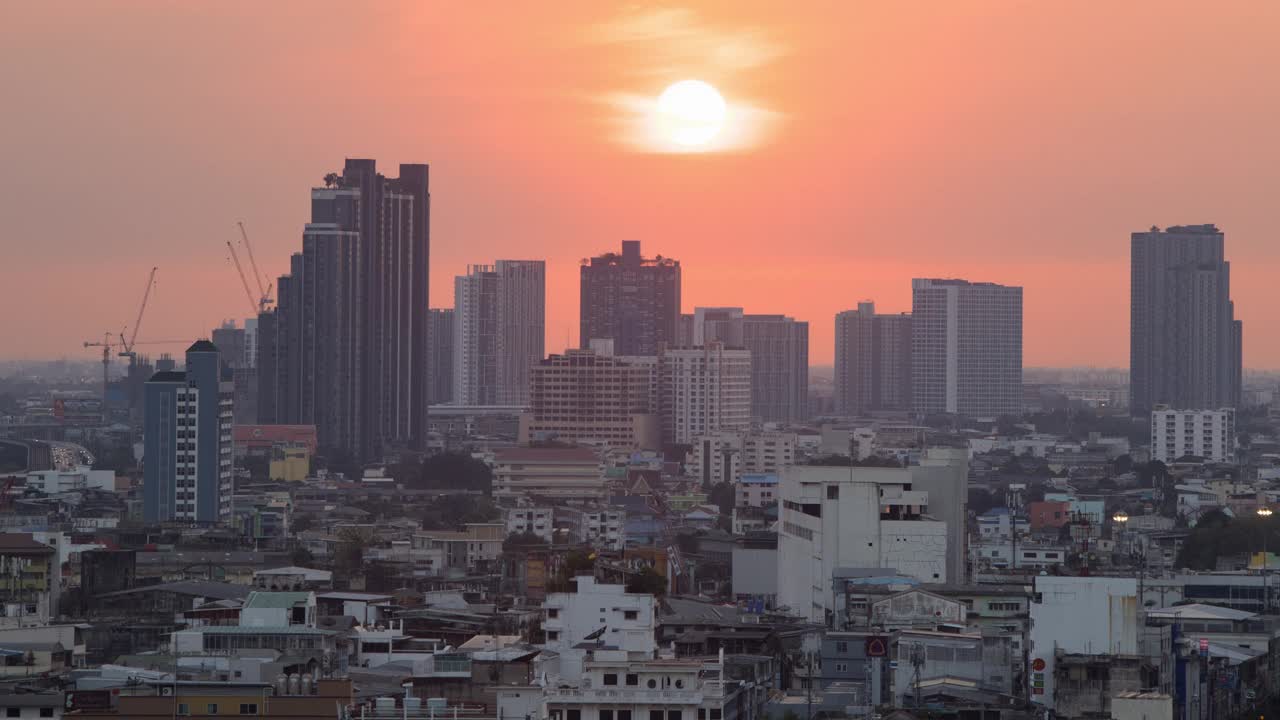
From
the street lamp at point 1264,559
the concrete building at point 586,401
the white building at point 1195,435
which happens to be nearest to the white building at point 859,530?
the street lamp at point 1264,559

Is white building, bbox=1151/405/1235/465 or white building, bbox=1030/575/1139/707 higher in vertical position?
white building, bbox=1151/405/1235/465

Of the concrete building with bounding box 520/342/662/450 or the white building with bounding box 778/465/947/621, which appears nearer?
the white building with bounding box 778/465/947/621

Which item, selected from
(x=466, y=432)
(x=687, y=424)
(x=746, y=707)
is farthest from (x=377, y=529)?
(x=466, y=432)

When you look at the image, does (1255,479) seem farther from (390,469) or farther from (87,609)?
(87,609)

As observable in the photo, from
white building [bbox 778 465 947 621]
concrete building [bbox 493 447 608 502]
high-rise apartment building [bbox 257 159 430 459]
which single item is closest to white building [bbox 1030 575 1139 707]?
white building [bbox 778 465 947 621]

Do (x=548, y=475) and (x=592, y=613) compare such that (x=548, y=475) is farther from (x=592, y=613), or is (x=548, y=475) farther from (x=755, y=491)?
(x=592, y=613)

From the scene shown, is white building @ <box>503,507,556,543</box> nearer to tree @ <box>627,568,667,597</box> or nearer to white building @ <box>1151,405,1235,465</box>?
tree @ <box>627,568,667,597</box>

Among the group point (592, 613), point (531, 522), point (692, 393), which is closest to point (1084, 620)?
point (592, 613)

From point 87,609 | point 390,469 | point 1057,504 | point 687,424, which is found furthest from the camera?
point 687,424

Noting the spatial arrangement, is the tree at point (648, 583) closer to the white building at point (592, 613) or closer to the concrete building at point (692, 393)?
the white building at point (592, 613)
